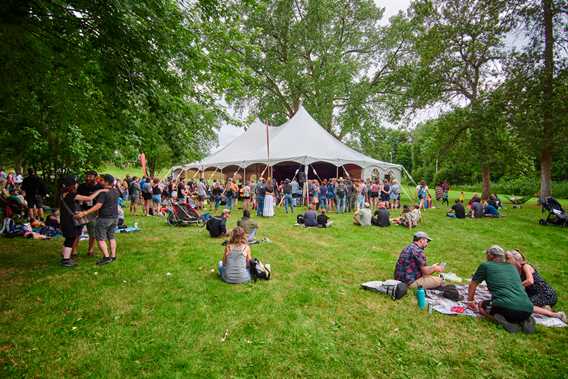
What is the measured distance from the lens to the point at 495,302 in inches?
138

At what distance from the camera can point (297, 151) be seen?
15.7 m

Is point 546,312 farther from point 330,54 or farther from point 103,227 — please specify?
point 330,54

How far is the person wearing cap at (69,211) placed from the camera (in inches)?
194

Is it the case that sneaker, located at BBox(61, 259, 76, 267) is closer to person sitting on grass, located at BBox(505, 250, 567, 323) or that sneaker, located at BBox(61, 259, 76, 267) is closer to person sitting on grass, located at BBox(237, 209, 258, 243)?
person sitting on grass, located at BBox(237, 209, 258, 243)

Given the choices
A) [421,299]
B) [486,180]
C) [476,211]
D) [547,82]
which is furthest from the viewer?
[486,180]

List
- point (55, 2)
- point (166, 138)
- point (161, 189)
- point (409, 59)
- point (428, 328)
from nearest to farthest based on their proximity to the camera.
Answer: point (428, 328) < point (55, 2) < point (166, 138) < point (161, 189) < point (409, 59)

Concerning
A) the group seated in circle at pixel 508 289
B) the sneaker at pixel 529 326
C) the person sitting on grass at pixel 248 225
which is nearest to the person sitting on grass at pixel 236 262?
the person sitting on grass at pixel 248 225

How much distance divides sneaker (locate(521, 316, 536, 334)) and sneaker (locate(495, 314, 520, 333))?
5 centimetres

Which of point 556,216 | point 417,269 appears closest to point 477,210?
point 556,216

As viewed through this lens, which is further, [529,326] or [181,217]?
[181,217]

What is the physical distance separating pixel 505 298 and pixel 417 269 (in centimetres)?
125

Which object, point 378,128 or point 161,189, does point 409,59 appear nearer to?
point 378,128

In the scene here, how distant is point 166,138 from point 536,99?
1574 centimetres

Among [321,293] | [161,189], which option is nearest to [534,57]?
[321,293]
